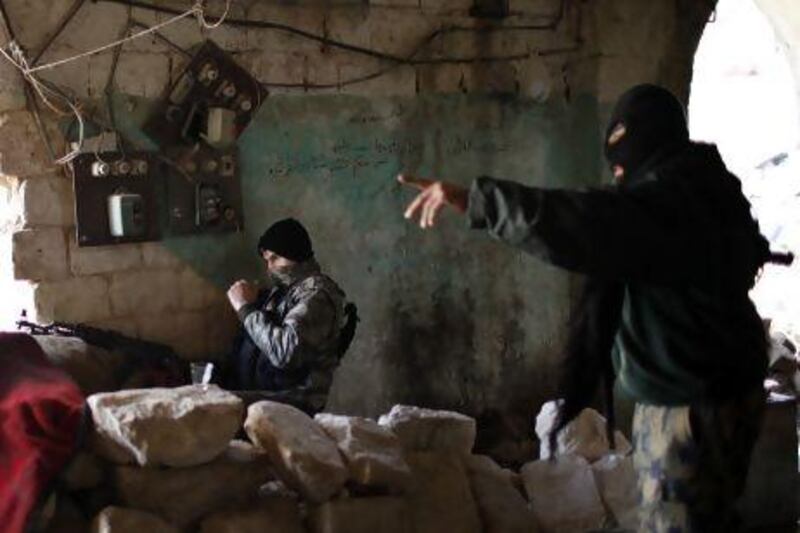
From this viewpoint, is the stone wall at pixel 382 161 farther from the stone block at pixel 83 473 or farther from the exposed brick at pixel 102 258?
the stone block at pixel 83 473

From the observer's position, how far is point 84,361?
3961 millimetres

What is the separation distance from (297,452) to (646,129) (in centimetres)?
161

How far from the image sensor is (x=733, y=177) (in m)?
3.01

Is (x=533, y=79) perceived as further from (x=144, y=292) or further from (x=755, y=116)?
(x=755, y=116)

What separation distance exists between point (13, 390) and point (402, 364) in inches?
94.8

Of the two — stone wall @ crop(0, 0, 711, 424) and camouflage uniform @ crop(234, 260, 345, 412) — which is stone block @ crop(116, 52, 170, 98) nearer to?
stone wall @ crop(0, 0, 711, 424)

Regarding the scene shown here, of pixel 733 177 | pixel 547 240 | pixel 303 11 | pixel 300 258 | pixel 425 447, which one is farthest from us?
pixel 303 11

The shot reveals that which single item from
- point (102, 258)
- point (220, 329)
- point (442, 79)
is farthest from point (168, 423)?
point (442, 79)

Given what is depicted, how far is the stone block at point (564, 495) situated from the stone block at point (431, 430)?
38 cm

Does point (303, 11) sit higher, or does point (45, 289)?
point (303, 11)

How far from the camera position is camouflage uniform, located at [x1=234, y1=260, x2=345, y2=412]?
160 inches

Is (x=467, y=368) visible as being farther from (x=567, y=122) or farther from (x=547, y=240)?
(x=547, y=240)

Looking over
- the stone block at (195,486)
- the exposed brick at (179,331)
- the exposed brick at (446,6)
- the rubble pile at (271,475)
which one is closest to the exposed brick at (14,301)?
the exposed brick at (179,331)

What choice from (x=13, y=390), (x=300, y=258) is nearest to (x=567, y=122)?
(x=300, y=258)
